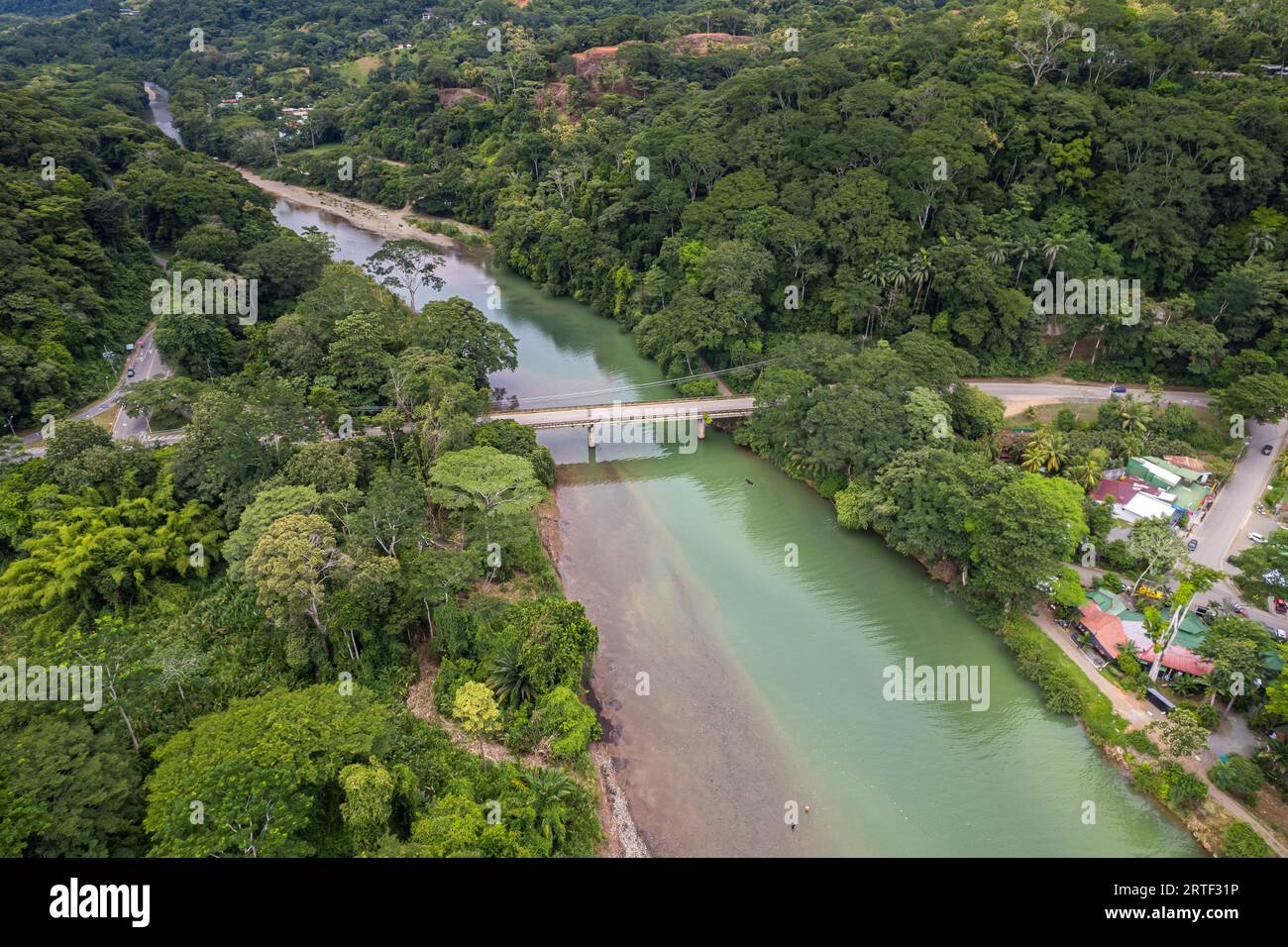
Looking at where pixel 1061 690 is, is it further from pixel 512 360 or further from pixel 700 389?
pixel 512 360

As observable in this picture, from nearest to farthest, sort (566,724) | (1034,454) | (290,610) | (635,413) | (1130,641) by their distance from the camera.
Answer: (566,724)
(290,610)
(1130,641)
(1034,454)
(635,413)

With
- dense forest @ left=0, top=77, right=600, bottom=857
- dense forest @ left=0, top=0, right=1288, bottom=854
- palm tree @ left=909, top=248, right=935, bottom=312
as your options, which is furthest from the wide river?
→ palm tree @ left=909, top=248, right=935, bottom=312

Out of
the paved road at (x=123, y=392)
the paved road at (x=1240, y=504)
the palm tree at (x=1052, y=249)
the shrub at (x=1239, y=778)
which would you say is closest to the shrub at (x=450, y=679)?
the paved road at (x=123, y=392)

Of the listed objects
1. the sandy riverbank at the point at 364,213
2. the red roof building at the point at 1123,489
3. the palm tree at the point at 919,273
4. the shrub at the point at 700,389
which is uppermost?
the sandy riverbank at the point at 364,213

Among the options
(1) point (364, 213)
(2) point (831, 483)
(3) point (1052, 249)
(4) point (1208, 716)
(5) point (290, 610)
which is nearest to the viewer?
(5) point (290, 610)

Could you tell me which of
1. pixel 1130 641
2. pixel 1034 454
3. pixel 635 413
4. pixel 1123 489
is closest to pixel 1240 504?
pixel 1123 489

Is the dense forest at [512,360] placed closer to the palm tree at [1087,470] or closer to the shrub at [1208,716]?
the palm tree at [1087,470]
